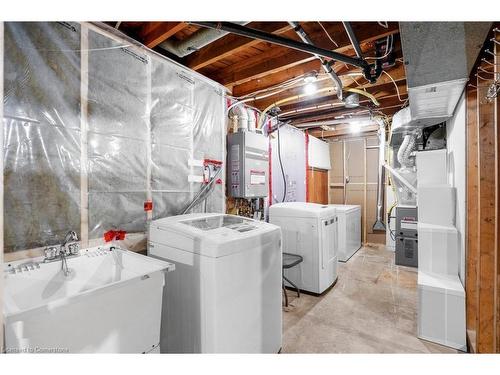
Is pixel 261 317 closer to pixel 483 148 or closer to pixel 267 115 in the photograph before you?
pixel 483 148

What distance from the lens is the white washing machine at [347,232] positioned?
4.23 meters

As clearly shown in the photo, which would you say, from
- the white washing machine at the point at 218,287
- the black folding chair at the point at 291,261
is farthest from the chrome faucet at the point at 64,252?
the black folding chair at the point at 291,261

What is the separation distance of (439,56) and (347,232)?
3.24 m

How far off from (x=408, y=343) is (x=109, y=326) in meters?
2.25

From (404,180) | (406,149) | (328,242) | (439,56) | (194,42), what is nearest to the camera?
(439,56)

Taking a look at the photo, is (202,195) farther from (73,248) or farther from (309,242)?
(309,242)

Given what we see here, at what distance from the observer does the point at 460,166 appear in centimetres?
239

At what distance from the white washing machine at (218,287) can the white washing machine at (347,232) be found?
2676 millimetres

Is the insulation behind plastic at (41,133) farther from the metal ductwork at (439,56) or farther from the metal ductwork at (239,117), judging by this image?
the metal ductwork at (439,56)

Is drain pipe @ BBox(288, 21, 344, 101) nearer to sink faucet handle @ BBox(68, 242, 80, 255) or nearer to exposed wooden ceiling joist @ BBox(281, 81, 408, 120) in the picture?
exposed wooden ceiling joist @ BBox(281, 81, 408, 120)

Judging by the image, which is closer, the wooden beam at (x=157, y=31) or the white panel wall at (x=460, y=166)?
the wooden beam at (x=157, y=31)

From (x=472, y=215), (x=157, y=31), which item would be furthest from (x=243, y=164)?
(x=472, y=215)

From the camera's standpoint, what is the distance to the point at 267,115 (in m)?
3.61
